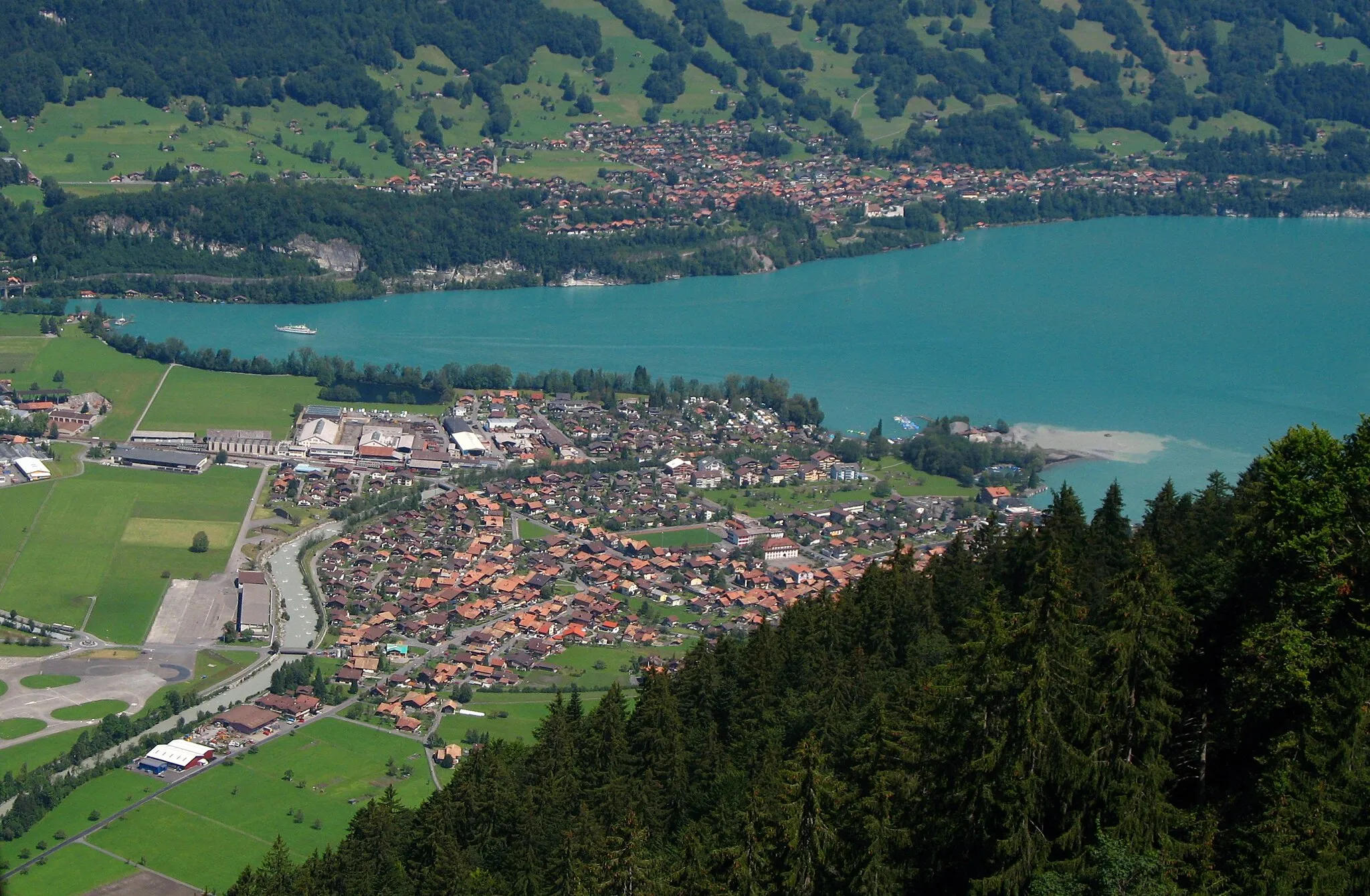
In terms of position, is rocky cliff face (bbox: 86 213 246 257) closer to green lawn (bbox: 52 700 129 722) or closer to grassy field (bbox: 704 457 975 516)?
grassy field (bbox: 704 457 975 516)

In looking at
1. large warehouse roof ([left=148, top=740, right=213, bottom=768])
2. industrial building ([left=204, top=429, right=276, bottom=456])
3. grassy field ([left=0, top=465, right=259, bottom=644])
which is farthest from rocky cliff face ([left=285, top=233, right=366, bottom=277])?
large warehouse roof ([left=148, top=740, right=213, bottom=768])

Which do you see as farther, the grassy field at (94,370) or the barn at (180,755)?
the grassy field at (94,370)

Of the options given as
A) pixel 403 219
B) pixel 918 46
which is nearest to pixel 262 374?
pixel 403 219

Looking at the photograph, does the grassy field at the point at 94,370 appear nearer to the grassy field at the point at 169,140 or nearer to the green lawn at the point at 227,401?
the green lawn at the point at 227,401

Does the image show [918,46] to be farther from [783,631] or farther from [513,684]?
[783,631]

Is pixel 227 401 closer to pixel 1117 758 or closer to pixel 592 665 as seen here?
pixel 592 665

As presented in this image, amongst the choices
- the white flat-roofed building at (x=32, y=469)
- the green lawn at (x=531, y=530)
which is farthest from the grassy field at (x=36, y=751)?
the white flat-roofed building at (x=32, y=469)
